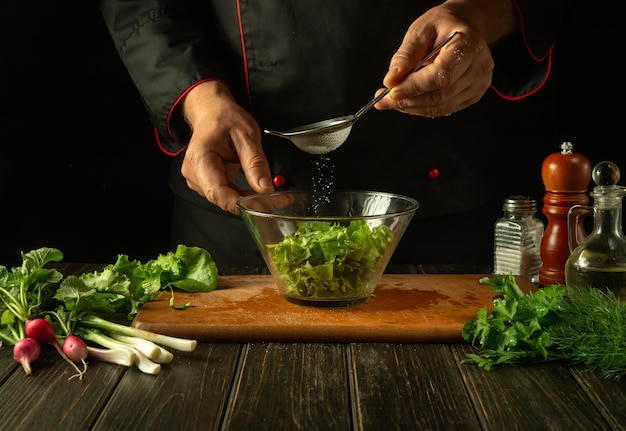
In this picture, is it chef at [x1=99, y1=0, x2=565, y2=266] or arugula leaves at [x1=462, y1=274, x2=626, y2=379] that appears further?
chef at [x1=99, y1=0, x2=565, y2=266]

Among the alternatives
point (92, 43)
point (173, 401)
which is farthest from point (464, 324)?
point (92, 43)

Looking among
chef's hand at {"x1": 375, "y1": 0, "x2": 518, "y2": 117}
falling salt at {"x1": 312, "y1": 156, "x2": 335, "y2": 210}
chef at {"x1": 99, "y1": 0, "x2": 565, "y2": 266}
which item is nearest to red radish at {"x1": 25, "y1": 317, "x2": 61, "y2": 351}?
chef at {"x1": 99, "y1": 0, "x2": 565, "y2": 266}

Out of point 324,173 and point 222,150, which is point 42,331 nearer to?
point 222,150

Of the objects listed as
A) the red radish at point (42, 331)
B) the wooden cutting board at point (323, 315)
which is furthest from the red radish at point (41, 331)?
the wooden cutting board at point (323, 315)

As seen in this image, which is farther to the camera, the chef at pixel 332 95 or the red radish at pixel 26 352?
the chef at pixel 332 95

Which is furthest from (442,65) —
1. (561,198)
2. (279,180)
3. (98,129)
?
(98,129)

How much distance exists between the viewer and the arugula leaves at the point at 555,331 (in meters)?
1.17

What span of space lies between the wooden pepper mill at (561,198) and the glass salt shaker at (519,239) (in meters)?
Answer: 0.06

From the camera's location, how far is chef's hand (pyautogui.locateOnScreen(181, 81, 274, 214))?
1.61m

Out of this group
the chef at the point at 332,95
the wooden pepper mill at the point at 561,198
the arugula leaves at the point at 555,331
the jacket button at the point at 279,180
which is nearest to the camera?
the arugula leaves at the point at 555,331

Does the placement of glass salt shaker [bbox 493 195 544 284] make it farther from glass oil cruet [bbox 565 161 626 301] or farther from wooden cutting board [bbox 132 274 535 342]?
glass oil cruet [bbox 565 161 626 301]

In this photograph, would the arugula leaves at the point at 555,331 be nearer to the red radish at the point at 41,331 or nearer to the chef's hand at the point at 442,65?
the chef's hand at the point at 442,65

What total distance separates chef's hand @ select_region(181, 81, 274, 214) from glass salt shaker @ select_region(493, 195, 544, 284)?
458 millimetres

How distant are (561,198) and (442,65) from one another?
328mm
